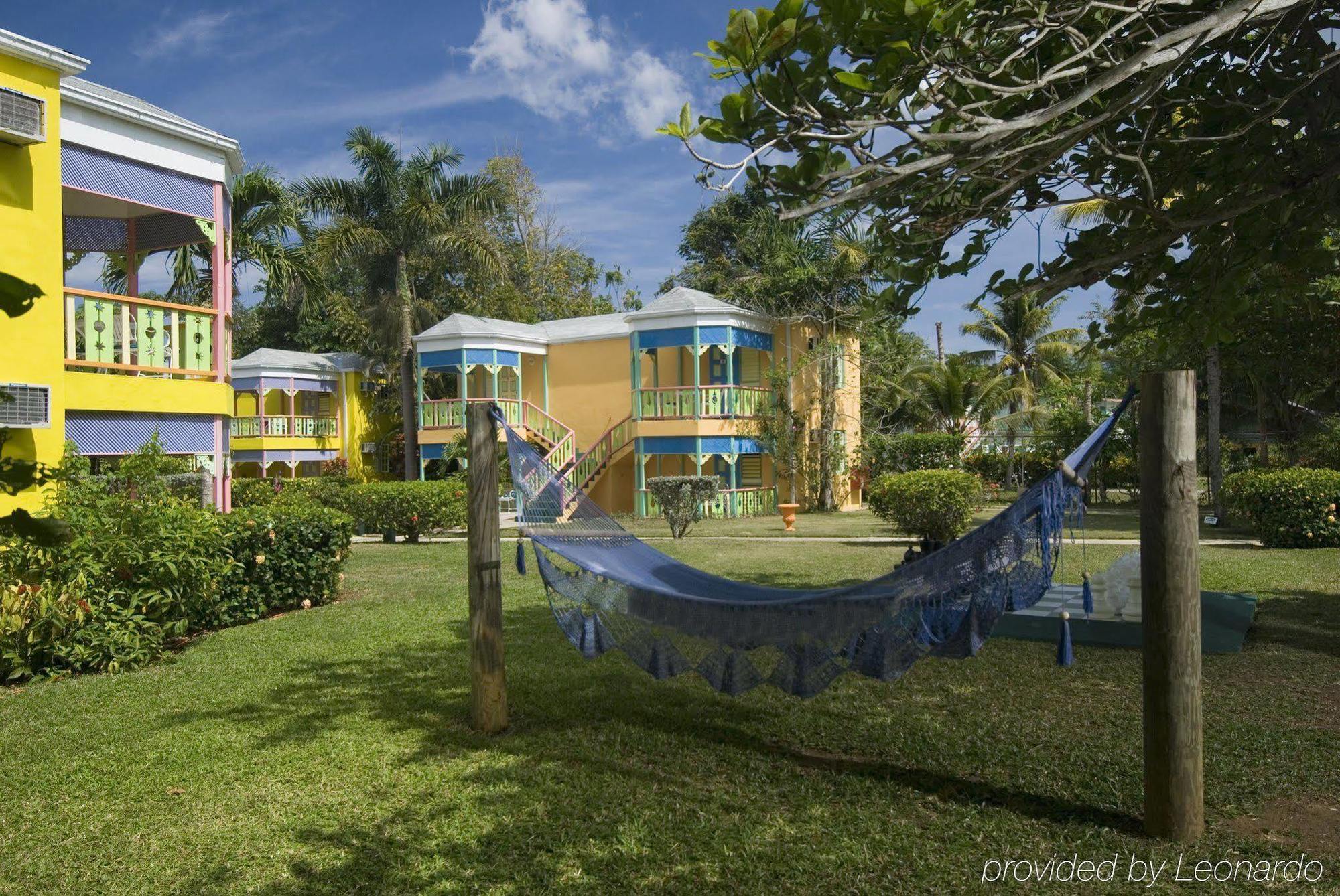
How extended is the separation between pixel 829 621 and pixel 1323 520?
439 inches

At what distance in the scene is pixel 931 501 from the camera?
13117 millimetres

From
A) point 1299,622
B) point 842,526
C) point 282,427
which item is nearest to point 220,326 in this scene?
point 1299,622

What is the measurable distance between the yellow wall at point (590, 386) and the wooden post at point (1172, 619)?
18.2m

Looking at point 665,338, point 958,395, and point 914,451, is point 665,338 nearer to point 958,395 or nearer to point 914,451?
point 914,451

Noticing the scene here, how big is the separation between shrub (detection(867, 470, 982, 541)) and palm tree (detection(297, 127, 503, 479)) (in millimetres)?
13001

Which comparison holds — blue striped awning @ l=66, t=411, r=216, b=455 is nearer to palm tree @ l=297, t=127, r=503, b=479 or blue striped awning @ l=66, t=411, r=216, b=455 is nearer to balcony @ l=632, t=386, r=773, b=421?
balcony @ l=632, t=386, r=773, b=421

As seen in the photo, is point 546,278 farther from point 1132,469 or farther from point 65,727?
point 65,727

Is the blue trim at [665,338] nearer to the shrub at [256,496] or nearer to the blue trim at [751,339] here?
the blue trim at [751,339]

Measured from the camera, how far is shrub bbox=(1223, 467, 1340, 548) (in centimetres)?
1222

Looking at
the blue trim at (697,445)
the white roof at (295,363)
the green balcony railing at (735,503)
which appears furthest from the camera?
the white roof at (295,363)

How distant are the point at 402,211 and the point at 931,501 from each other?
49.9 feet

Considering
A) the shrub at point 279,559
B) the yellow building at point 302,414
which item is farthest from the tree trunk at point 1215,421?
the yellow building at point 302,414

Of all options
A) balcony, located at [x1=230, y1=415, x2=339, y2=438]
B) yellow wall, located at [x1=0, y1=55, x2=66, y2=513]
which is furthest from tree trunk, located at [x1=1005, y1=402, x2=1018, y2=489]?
yellow wall, located at [x1=0, y1=55, x2=66, y2=513]

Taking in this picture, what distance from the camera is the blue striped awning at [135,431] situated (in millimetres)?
8414
